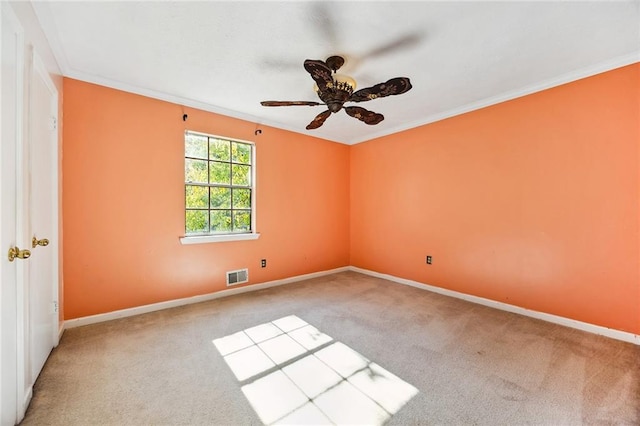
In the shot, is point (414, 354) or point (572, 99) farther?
point (572, 99)

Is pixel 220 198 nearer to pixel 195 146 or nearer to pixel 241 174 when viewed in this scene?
pixel 241 174

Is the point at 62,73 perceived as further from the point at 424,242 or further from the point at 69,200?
the point at 424,242

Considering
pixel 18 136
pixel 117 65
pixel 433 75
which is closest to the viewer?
pixel 18 136

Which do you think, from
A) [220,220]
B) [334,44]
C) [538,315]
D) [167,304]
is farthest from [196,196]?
[538,315]

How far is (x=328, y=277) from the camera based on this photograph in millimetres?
4422

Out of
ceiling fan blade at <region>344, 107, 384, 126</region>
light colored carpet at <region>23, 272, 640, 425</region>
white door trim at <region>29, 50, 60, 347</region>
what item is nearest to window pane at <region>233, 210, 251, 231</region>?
light colored carpet at <region>23, 272, 640, 425</region>

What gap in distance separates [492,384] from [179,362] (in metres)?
2.20

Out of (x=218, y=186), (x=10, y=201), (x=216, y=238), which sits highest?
(x=218, y=186)

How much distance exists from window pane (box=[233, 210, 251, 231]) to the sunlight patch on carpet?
1.59 m

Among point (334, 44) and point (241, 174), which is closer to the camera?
point (334, 44)

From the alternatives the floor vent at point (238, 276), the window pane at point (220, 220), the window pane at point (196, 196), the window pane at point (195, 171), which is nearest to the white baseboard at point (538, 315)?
the floor vent at point (238, 276)

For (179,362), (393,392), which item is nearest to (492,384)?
(393,392)

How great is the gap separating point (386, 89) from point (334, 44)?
56cm

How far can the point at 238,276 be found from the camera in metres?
3.58
